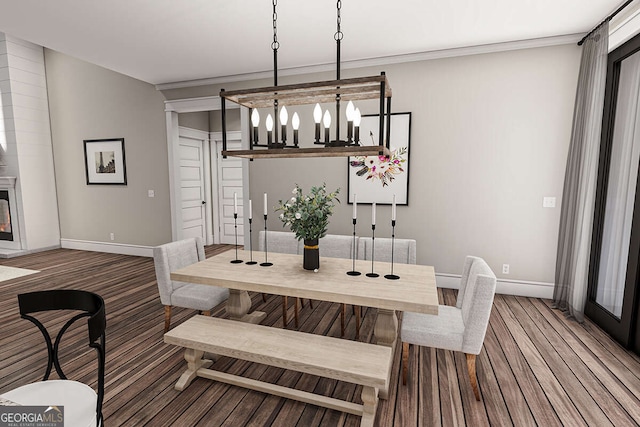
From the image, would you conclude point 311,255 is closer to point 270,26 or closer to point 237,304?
point 237,304

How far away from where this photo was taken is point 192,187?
597 cm

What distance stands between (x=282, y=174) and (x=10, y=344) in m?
3.17

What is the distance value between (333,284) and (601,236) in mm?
2740

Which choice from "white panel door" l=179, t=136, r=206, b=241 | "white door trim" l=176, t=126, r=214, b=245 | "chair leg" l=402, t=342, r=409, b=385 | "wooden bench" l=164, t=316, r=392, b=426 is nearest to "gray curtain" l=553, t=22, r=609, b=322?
"chair leg" l=402, t=342, r=409, b=385

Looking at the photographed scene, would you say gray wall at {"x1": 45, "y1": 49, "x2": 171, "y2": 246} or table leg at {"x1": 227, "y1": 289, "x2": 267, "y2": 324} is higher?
gray wall at {"x1": 45, "y1": 49, "x2": 171, "y2": 246}

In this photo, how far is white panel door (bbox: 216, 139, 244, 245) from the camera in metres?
6.30

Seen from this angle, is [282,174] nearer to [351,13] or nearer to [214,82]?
[214,82]

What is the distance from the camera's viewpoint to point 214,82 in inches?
187

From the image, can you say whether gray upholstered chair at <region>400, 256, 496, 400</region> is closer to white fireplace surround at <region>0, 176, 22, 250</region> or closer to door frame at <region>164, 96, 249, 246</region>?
door frame at <region>164, 96, 249, 246</region>

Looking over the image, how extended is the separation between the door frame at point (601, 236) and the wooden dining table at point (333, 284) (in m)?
1.65

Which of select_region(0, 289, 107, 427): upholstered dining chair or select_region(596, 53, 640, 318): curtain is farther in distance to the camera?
select_region(596, 53, 640, 318): curtain

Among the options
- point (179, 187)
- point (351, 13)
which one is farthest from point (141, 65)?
point (351, 13)

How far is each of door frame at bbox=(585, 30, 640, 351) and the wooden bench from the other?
215cm

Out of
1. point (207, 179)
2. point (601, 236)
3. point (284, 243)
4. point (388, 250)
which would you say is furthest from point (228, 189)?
point (601, 236)
